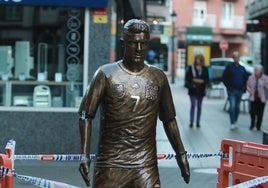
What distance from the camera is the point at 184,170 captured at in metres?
4.70

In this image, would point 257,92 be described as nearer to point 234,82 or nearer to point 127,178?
point 234,82

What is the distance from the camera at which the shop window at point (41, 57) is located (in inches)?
432

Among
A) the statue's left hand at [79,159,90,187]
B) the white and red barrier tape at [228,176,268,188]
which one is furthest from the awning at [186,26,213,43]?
the statue's left hand at [79,159,90,187]

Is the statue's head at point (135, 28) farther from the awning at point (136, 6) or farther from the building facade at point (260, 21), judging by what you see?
the building facade at point (260, 21)

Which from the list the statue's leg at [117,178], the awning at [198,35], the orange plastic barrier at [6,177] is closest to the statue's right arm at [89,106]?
the statue's leg at [117,178]

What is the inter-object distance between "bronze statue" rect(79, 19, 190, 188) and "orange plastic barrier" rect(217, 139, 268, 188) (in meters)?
2.30

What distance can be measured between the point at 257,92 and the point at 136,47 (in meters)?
11.3

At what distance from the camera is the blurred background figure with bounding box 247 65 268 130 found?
15.4 metres

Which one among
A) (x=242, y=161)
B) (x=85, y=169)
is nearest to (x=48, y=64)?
(x=242, y=161)

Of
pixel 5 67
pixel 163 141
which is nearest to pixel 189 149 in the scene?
pixel 163 141

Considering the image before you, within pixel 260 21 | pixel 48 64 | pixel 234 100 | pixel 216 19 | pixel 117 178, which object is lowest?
pixel 234 100

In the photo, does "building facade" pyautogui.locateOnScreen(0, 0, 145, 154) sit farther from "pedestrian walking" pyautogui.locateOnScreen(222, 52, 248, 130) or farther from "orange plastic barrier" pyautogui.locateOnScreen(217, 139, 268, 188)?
"pedestrian walking" pyautogui.locateOnScreen(222, 52, 248, 130)

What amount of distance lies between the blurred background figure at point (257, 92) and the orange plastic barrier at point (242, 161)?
843cm

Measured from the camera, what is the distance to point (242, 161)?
694cm
